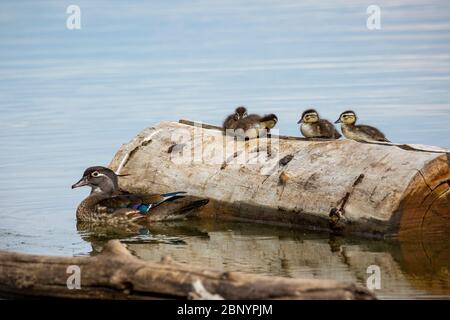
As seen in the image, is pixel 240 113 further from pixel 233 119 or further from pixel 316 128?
pixel 316 128

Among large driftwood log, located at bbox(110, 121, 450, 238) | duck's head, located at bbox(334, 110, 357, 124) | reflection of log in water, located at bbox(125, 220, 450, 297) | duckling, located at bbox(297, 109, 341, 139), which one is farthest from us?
duck's head, located at bbox(334, 110, 357, 124)

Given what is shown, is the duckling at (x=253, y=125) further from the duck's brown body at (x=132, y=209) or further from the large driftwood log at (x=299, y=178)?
the duck's brown body at (x=132, y=209)

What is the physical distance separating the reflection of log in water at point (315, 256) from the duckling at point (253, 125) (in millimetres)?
1415

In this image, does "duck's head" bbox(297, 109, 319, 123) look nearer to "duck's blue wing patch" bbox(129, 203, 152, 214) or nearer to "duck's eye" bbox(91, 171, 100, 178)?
"duck's blue wing patch" bbox(129, 203, 152, 214)

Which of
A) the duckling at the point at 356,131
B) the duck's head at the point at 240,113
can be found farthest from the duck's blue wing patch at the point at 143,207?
the duckling at the point at 356,131

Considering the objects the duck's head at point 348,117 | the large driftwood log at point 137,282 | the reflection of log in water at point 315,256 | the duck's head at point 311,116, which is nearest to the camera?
the large driftwood log at point 137,282

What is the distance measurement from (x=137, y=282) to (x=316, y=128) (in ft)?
19.8

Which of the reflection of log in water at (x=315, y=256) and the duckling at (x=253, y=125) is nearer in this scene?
the reflection of log in water at (x=315, y=256)

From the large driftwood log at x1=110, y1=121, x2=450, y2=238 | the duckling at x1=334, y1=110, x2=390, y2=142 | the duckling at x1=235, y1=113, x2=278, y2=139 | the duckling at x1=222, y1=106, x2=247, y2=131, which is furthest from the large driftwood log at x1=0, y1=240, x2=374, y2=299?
the duckling at x1=334, y1=110, x2=390, y2=142

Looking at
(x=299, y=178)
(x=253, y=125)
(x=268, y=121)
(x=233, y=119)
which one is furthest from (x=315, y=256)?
(x=233, y=119)

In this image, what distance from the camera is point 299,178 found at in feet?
39.2

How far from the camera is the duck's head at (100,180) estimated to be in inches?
525

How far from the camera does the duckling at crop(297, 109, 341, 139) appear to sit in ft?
45.3

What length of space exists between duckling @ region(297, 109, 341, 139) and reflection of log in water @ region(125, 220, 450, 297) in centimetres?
203
